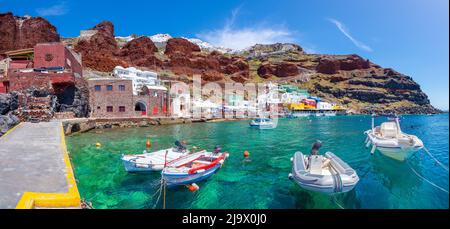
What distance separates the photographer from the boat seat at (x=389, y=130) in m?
19.1

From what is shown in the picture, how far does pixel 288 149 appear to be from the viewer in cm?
2106

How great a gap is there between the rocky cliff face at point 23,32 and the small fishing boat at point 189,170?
7154 cm

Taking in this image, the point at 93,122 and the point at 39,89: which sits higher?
the point at 39,89

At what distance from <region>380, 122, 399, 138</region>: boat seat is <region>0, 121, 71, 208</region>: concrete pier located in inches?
851

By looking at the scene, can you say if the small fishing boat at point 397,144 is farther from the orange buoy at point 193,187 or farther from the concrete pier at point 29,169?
the concrete pier at point 29,169

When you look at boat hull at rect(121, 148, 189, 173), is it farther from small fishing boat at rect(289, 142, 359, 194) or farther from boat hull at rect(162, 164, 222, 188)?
small fishing boat at rect(289, 142, 359, 194)

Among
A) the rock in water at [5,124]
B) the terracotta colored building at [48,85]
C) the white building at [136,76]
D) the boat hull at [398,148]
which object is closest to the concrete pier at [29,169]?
the rock in water at [5,124]

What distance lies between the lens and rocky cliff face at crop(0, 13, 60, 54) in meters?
61.5

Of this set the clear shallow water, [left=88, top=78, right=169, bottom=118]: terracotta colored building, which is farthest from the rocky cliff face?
the clear shallow water

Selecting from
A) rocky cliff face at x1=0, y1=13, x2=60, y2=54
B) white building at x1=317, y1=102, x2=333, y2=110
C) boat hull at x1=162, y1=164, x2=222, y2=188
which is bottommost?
boat hull at x1=162, y1=164, x2=222, y2=188
